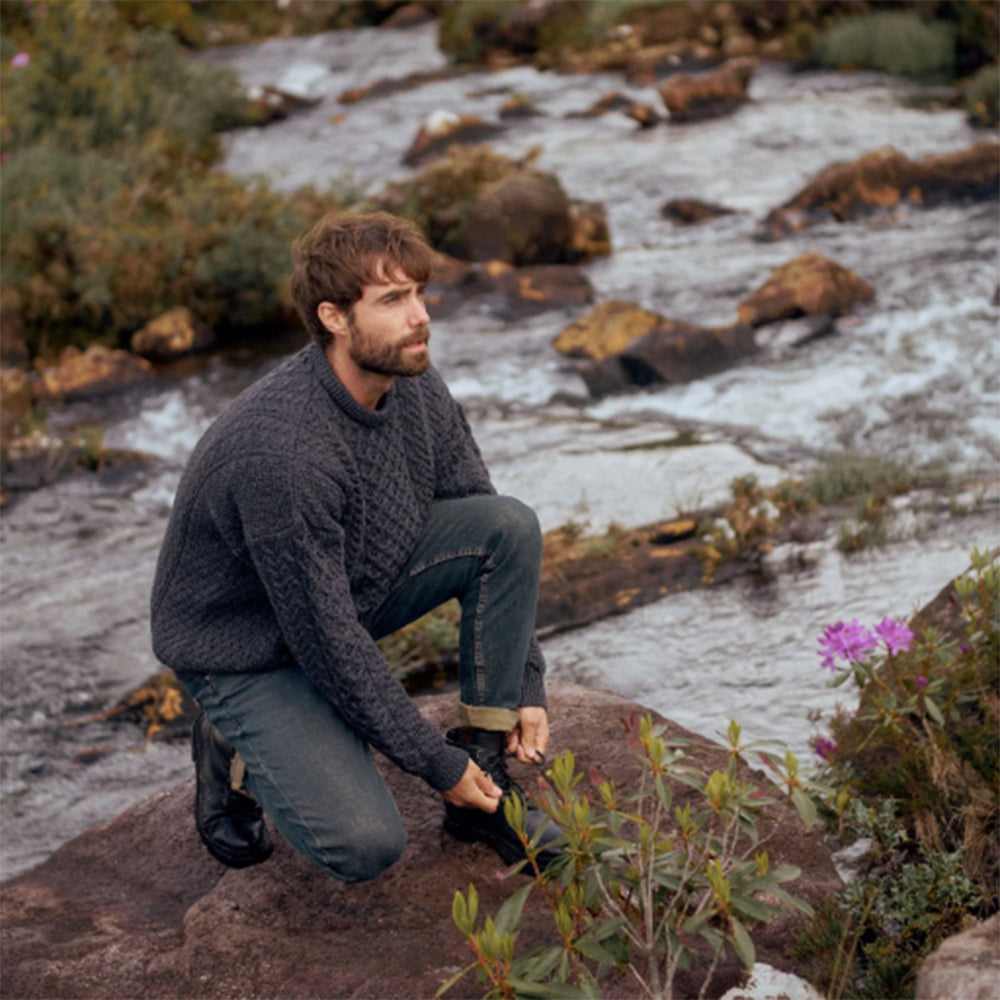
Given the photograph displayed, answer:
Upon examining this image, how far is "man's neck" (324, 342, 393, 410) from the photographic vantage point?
125 inches

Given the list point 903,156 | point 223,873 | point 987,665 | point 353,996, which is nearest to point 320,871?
point 223,873

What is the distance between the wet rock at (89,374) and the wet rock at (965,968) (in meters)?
8.22

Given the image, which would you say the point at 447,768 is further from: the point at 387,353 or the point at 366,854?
the point at 387,353

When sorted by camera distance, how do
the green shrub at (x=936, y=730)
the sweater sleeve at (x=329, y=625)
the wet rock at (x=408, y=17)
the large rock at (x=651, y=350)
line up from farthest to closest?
the wet rock at (x=408, y=17), the large rock at (x=651, y=350), the green shrub at (x=936, y=730), the sweater sleeve at (x=329, y=625)

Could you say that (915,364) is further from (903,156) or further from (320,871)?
(320,871)

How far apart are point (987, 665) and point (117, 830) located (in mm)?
2310

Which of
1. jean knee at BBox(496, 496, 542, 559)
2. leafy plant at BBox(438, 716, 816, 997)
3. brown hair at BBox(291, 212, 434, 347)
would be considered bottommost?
leafy plant at BBox(438, 716, 816, 997)

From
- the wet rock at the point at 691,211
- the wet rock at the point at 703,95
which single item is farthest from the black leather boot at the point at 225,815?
the wet rock at the point at 703,95

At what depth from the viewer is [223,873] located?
137 inches

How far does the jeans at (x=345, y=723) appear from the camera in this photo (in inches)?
123

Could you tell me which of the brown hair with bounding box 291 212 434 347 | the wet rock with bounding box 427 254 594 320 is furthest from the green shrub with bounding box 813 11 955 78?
the brown hair with bounding box 291 212 434 347

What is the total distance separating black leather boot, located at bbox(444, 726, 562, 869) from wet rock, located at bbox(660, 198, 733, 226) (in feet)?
33.4

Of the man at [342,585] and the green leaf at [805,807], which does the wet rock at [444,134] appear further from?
the green leaf at [805,807]

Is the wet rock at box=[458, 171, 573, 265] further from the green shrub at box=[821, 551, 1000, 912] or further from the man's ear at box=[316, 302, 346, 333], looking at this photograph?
the man's ear at box=[316, 302, 346, 333]
